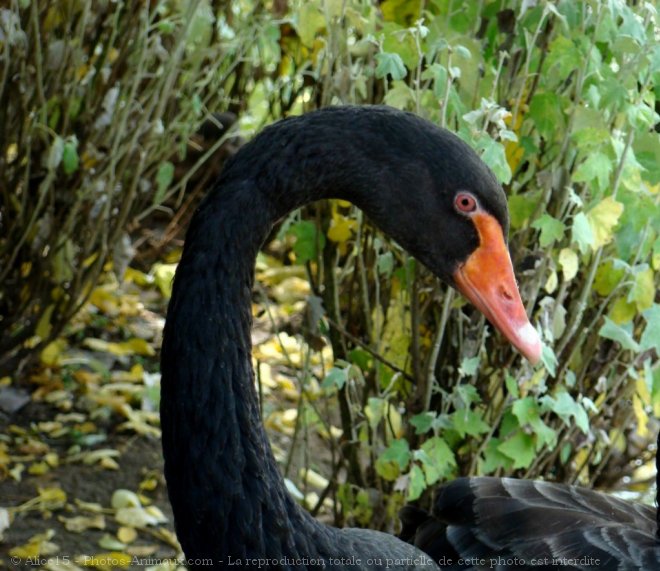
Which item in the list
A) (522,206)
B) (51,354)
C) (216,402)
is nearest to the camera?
(216,402)

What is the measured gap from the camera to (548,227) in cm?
242

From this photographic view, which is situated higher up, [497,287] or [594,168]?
[594,168]

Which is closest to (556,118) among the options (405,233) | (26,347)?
(405,233)

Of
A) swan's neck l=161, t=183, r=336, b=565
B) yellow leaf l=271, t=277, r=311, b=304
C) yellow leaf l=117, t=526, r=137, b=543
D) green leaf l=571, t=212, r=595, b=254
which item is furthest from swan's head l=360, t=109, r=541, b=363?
yellow leaf l=271, t=277, r=311, b=304

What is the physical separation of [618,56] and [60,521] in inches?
80.7

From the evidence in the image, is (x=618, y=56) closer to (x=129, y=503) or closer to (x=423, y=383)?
(x=423, y=383)

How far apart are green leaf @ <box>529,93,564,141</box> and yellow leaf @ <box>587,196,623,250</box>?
0.20 metres

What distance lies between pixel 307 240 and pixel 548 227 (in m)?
0.66

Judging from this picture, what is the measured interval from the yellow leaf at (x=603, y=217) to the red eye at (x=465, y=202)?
0.56m

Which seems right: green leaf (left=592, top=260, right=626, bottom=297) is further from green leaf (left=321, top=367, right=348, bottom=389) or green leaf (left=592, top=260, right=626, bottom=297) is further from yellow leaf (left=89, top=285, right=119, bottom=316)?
yellow leaf (left=89, top=285, right=119, bottom=316)

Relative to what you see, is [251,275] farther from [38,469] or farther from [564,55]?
[38,469]

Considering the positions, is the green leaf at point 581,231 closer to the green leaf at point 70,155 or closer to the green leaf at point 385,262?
the green leaf at point 385,262

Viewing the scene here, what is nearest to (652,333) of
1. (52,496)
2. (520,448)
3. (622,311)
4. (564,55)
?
(622,311)

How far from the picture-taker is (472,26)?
100 inches
